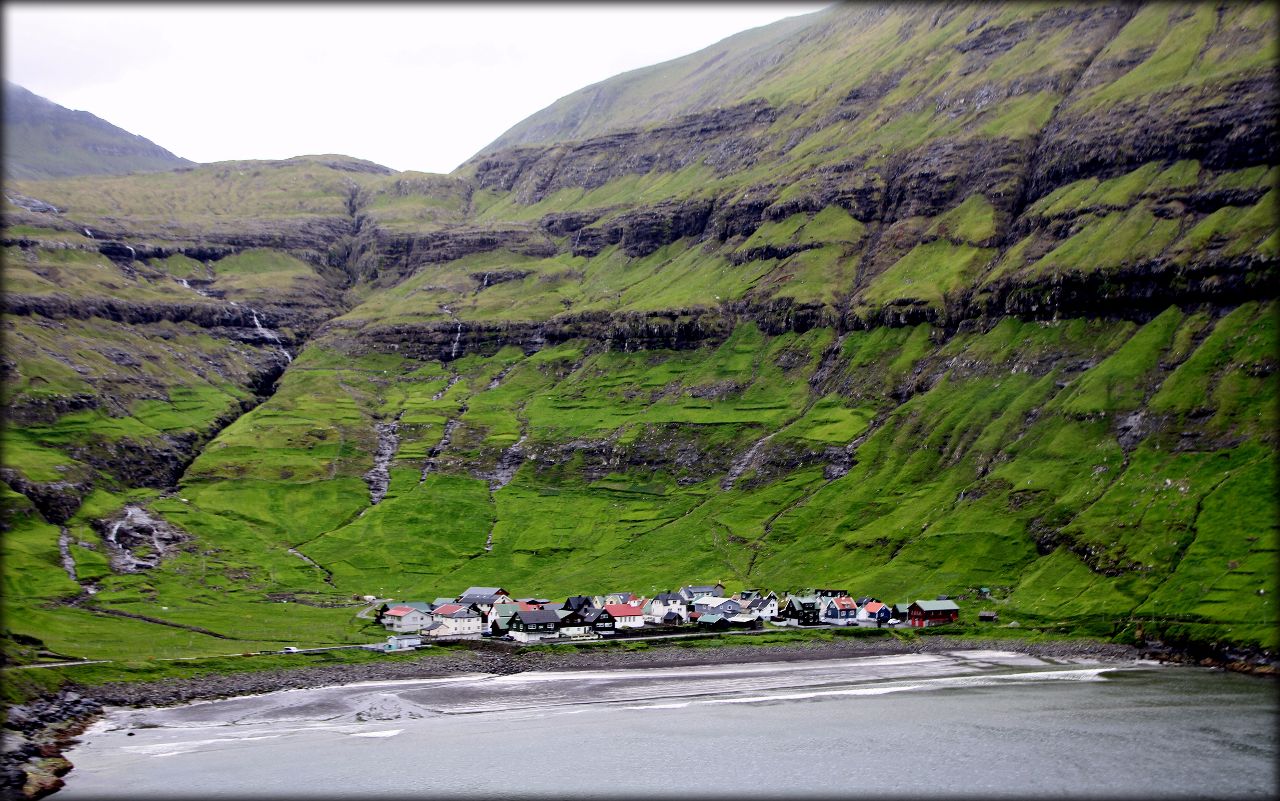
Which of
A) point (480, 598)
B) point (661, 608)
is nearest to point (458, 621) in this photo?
point (480, 598)

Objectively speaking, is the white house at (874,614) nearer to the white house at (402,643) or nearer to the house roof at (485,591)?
the house roof at (485,591)

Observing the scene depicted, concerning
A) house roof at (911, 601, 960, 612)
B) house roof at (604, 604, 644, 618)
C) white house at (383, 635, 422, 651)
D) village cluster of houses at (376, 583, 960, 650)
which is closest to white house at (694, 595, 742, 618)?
village cluster of houses at (376, 583, 960, 650)

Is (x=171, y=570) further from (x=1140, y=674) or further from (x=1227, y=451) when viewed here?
(x=1227, y=451)

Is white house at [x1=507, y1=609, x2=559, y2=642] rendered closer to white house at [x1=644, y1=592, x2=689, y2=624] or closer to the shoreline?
the shoreline

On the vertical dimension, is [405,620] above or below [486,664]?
above

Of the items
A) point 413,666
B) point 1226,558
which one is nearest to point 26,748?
point 413,666

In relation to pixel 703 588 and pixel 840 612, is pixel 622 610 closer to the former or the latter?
pixel 703 588
